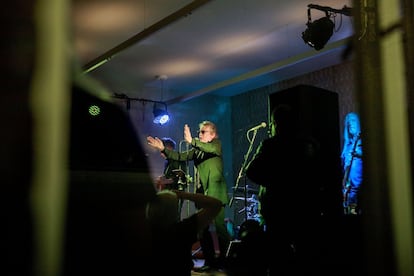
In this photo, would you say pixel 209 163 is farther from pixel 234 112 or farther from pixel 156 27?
pixel 234 112

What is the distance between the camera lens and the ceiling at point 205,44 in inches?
181

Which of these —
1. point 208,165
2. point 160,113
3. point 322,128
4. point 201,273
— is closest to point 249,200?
point 208,165

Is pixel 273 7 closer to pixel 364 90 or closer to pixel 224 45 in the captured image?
pixel 224 45

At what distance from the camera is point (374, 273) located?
4.71 ft

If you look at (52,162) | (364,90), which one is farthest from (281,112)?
(52,162)

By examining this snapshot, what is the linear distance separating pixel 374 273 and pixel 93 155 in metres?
0.95

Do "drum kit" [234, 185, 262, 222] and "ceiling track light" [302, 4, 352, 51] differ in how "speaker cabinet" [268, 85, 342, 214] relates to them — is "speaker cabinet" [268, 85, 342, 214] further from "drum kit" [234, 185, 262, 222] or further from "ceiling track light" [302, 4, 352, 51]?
"drum kit" [234, 185, 262, 222]

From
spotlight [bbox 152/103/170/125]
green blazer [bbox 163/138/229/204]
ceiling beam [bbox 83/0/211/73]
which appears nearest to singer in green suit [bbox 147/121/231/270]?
green blazer [bbox 163/138/229/204]

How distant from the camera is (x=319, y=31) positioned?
4.43 meters

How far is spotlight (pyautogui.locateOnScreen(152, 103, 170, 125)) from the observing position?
7223mm

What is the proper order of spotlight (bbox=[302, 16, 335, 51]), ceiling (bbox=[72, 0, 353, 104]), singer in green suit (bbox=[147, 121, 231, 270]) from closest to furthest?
singer in green suit (bbox=[147, 121, 231, 270]) < spotlight (bbox=[302, 16, 335, 51]) < ceiling (bbox=[72, 0, 353, 104])

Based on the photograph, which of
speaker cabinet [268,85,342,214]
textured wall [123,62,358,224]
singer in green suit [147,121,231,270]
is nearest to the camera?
speaker cabinet [268,85,342,214]

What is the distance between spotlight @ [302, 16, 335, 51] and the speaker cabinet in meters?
2.12

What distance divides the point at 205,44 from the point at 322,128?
3.71 meters
